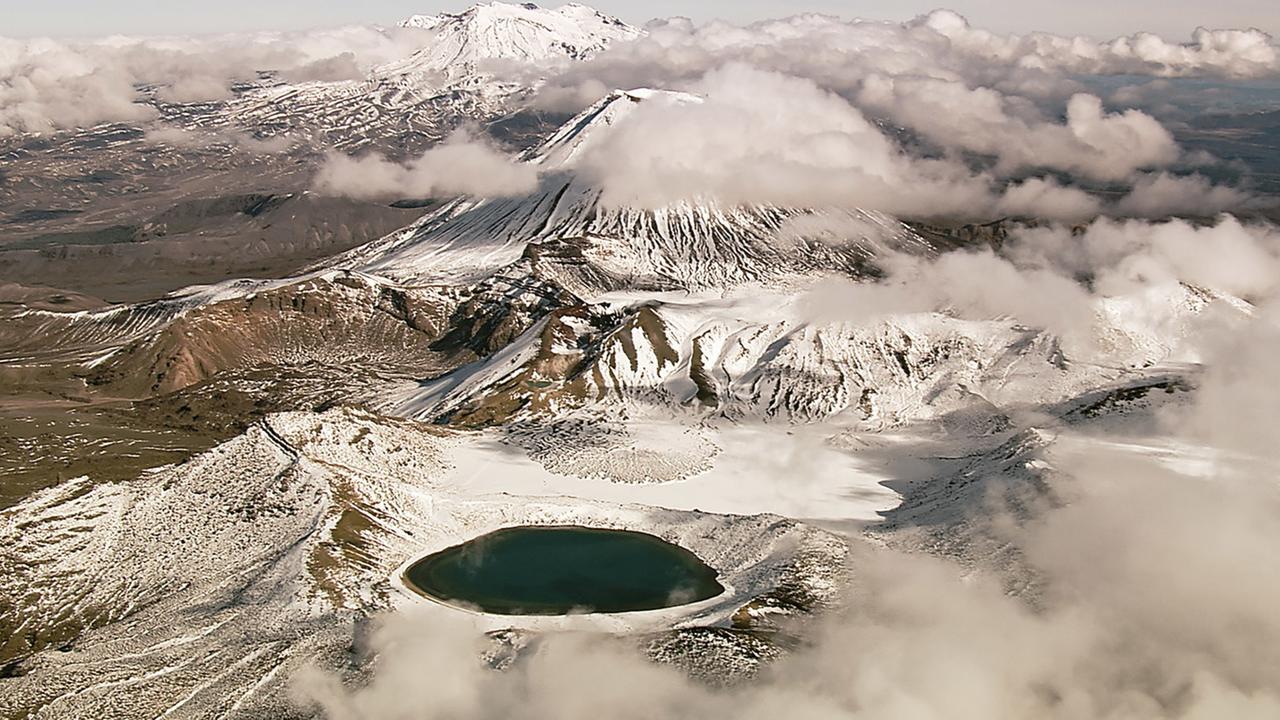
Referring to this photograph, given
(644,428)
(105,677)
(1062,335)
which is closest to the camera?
(105,677)

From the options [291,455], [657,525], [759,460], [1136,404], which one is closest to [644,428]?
[759,460]

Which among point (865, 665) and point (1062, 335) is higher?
point (865, 665)

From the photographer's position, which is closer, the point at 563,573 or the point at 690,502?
the point at 563,573

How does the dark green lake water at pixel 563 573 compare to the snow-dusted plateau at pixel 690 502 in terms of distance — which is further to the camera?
the dark green lake water at pixel 563 573

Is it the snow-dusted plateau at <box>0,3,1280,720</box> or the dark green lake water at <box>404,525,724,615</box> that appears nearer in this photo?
the snow-dusted plateau at <box>0,3,1280,720</box>

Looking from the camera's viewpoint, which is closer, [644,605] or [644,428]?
[644,605]

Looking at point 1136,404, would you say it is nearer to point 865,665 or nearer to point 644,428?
point 644,428

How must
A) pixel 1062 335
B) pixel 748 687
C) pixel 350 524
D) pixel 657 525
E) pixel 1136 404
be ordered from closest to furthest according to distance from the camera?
pixel 748 687 → pixel 350 524 → pixel 657 525 → pixel 1136 404 → pixel 1062 335

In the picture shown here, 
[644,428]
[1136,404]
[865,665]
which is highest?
[865,665]
